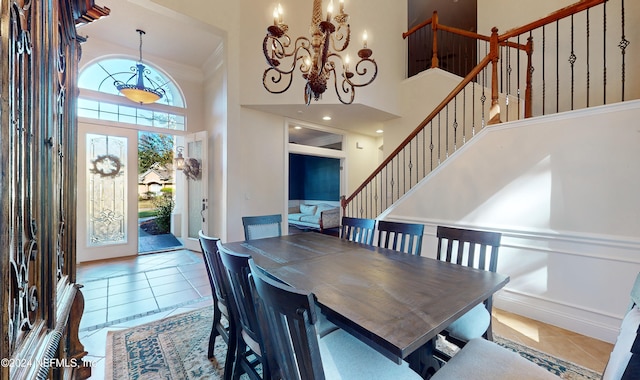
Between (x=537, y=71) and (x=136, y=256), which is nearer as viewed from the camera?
(x=537, y=71)

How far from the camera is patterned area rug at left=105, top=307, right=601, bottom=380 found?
173 cm

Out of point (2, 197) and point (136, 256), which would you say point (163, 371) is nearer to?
point (2, 197)

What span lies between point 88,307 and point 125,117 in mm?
3307

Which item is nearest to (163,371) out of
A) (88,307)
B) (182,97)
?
(88,307)

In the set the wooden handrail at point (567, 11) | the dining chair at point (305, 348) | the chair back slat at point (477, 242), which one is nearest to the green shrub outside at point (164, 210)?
the dining chair at point (305, 348)

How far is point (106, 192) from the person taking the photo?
4.37m

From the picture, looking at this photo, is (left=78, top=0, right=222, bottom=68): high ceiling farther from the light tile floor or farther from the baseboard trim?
the baseboard trim

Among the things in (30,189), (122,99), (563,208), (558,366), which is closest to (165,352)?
(30,189)

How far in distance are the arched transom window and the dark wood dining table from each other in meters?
4.02

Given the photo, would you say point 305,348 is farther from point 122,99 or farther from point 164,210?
point 164,210

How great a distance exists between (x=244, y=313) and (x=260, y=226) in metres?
1.39

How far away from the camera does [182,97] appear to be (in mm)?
Result: 5113

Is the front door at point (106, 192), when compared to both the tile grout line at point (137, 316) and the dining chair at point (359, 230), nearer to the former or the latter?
the tile grout line at point (137, 316)

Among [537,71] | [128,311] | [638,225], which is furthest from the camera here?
[537,71]
